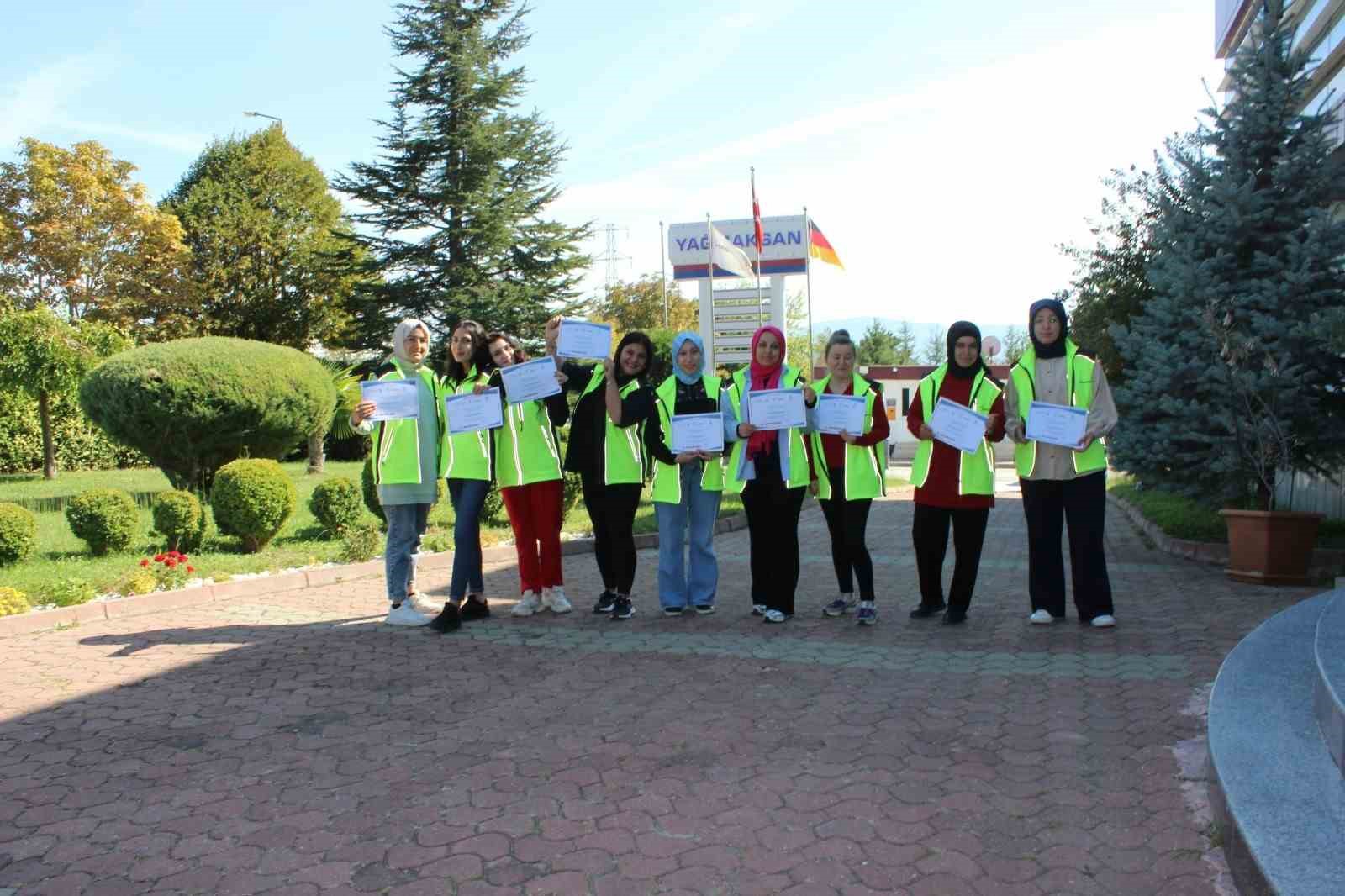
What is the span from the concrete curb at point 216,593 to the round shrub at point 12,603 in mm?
109

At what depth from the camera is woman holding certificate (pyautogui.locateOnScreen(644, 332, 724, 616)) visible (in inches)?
287

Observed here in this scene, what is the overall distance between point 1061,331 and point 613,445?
316 centimetres

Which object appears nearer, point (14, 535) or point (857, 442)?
point (857, 442)

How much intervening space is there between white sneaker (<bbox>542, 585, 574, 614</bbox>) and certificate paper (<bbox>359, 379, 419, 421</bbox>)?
5.56 feet

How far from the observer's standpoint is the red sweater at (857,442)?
23.6ft

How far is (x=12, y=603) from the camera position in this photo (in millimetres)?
7707

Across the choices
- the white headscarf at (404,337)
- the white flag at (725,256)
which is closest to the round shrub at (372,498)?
the white headscarf at (404,337)

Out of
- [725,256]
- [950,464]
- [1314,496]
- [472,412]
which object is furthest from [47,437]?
[1314,496]

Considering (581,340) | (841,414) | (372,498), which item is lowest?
(372,498)

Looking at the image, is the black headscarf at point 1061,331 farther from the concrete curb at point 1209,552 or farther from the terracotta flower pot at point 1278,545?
the concrete curb at point 1209,552

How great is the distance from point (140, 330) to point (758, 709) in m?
Result: 37.9

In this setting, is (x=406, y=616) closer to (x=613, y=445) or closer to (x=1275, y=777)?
(x=613, y=445)

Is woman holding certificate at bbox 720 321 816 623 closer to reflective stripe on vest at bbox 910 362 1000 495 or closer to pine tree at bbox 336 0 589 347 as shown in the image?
reflective stripe on vest at bbox 910 362 1000 495

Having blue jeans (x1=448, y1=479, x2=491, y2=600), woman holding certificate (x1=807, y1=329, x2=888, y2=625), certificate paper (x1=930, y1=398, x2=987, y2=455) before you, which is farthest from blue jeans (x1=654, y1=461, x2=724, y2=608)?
certificate paper (x1=930, y1=398, x2=987, y2=455)
